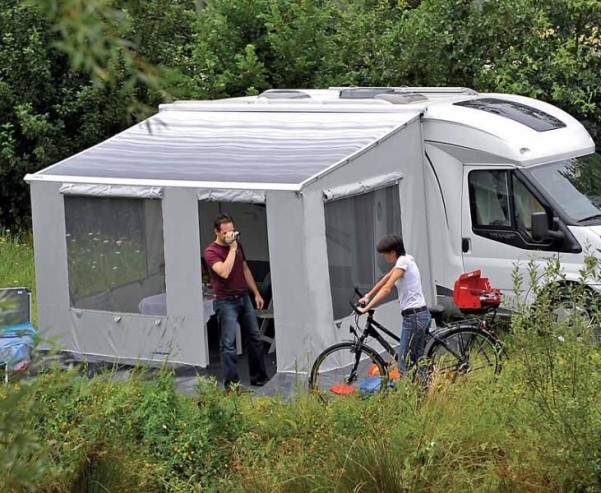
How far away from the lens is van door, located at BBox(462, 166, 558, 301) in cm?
998

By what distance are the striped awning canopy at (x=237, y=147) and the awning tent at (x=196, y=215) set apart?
19 mm

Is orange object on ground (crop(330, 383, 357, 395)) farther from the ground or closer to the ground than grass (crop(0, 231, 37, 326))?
closer to the ground

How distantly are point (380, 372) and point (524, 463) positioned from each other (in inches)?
94.1

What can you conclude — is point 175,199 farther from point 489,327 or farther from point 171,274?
point 489,327

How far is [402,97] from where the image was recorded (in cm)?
1076

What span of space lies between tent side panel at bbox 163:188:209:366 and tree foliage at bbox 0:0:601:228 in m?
3.73

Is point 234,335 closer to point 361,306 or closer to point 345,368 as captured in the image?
point 345,368

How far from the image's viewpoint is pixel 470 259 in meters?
10.4

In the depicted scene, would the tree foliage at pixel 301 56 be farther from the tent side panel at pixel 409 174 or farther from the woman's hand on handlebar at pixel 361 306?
the woman's hand on handlebar at pixel 361 306

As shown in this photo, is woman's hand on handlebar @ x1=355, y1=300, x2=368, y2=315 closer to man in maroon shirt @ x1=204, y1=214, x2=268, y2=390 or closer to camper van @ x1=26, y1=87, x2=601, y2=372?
camper van @ x1=26, y1=87, x2=601, y2=372

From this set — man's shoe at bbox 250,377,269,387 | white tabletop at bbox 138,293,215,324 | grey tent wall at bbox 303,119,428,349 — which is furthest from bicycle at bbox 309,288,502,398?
white tabletop at bbox 138,293,215,324

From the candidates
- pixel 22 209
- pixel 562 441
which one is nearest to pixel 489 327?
pixel 562 441

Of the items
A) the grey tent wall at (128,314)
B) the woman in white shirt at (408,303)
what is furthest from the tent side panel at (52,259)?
the woman in white shirt at (408,303)

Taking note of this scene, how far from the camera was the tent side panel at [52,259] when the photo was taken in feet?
33.1
